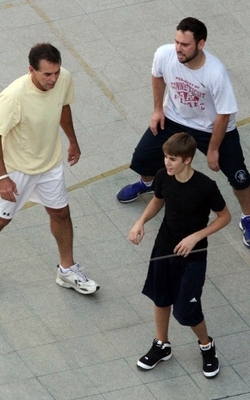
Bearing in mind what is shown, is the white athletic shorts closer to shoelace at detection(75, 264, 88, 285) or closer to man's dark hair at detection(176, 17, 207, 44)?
shoelace at detection(75, 264, 88, 285)

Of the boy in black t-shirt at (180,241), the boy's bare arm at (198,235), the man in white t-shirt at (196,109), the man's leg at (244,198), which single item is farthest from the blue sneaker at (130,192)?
the boy's bare arm at (198,235)

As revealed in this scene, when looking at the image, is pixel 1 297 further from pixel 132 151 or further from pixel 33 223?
pixel 132 151

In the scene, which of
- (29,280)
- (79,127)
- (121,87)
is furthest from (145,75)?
(29,280)

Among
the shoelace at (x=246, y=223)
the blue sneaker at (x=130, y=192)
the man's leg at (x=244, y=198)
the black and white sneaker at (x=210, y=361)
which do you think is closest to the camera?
the black and white sneaker at (x=210, y=361)

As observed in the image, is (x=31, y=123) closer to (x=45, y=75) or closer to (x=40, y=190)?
(x=45, y=75)

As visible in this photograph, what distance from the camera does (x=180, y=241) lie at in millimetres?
6930

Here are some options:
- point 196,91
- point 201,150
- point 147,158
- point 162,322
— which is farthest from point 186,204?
point 147,158

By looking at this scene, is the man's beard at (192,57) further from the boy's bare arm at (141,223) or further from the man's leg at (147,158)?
the boy's bare arm at (141,223)

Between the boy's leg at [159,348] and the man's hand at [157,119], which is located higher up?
the man's hand at [157,119]

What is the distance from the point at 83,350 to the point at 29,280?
2.62 ft

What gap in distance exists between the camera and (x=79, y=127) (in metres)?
9.45

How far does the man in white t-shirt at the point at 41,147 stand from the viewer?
7.29 meters

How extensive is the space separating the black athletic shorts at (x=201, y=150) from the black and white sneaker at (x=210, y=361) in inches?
57.3

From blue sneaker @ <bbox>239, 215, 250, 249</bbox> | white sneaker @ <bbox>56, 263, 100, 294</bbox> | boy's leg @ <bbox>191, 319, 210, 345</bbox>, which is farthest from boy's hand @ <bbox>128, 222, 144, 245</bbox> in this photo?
blue sneaker @ <bbox>239, 215, 250, 249</bbox>
